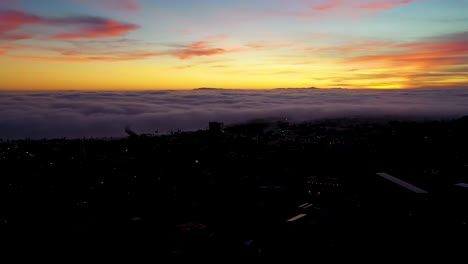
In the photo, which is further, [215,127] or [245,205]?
[215,127]

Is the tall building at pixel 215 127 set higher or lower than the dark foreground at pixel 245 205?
higher

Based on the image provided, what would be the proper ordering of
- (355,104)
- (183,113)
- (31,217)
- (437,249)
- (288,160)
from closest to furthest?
(437,249) < (31,217) < (288,160) < (183,113) < (355,104)

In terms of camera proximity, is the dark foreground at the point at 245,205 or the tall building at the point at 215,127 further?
the tall building at the point at 215,127

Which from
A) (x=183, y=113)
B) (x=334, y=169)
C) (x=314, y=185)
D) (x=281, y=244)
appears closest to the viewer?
(x=281, y=244)

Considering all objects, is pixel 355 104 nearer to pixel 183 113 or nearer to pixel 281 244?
pixel 183 113

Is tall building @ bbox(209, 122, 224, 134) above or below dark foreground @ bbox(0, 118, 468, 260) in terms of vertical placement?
above

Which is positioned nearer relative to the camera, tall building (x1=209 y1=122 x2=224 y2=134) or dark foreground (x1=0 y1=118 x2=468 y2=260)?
dark foreground (x1=0 y1=118 x2=468 y2=260)

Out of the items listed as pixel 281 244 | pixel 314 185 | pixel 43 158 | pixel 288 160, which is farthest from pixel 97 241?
pixel 43 158

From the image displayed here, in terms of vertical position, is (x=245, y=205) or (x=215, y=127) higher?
(x=215, y=127)
